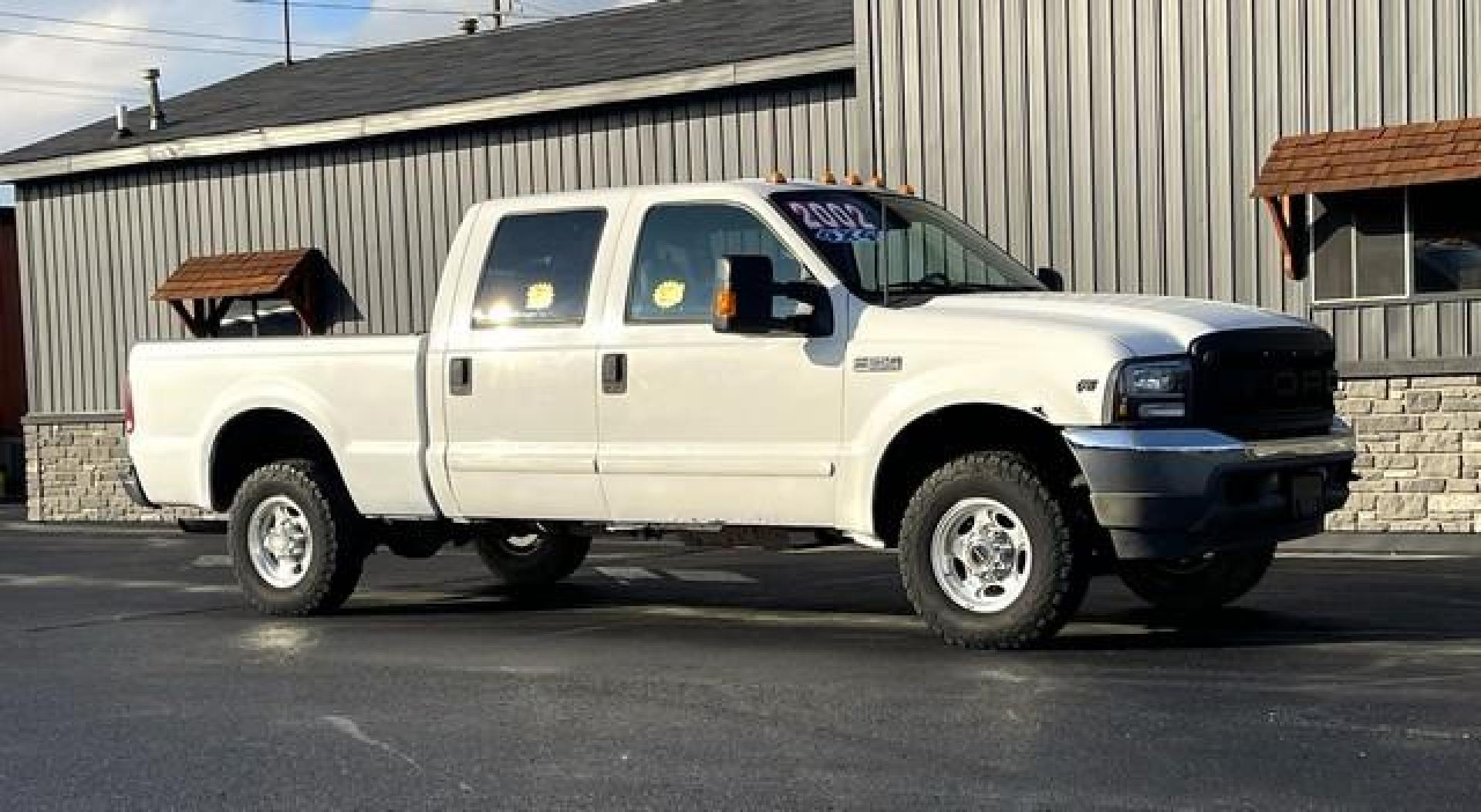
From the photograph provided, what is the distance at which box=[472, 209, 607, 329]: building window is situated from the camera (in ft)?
27.0

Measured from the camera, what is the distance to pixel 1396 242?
1328cm

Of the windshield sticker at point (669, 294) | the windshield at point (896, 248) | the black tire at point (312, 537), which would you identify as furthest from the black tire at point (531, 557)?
the windshield at point (896, 248)

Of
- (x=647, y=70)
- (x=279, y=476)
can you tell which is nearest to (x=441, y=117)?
(x=647, y=70)

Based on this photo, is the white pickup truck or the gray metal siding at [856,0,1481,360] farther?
the gray metal siding at [856,0,1481,360]

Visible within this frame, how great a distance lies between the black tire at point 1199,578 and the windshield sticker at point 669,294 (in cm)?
232

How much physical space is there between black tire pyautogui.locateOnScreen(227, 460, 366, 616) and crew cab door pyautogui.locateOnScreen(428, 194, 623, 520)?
0.73m

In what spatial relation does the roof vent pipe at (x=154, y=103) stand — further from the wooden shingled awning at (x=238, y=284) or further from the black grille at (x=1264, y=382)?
the black grille at (x=1264, y=382)

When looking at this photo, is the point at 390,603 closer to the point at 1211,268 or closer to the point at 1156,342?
the point at 1156,342

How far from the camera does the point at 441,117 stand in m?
18.0

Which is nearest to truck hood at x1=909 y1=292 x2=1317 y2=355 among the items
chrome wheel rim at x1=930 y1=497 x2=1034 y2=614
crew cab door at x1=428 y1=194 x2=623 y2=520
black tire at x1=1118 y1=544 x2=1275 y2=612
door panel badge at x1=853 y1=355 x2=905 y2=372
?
door panel badge at x1=853 y1=355 x2=905 y2=372

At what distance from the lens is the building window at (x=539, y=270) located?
324 inches

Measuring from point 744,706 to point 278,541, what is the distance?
3.97m

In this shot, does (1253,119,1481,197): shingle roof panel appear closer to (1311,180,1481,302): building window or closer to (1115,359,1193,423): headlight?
(1311,180,1481,302): building window

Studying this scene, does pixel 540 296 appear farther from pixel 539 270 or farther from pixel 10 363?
pixel 10 363
